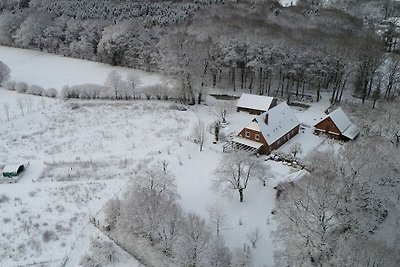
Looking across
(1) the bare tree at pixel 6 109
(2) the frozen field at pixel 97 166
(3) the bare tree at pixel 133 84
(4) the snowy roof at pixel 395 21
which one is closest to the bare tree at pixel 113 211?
(2) the frozen field at pixel 97 166

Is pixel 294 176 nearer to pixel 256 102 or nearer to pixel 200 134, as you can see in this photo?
pixel 200 134

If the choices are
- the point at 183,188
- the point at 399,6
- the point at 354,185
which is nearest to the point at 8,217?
the point at 183,188

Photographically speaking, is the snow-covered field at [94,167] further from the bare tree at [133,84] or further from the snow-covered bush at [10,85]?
the bare tree at [133,84]

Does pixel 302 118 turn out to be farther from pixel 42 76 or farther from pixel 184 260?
pixel 42 76

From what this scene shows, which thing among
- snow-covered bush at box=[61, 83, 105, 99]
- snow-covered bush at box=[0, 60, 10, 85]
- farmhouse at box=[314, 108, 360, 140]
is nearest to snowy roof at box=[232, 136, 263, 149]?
farmhouse at box=[314, 108, 360, 140]

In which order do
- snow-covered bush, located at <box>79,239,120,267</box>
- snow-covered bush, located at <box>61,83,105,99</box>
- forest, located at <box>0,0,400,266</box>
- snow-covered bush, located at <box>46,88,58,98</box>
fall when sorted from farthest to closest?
snow-covered bush, located at <box>46,88,58,98</box> < snow-covered bush, located at <box>61,83,105,99</box> < snow-covered bush, located at <box>79,239,120,267</box> < forest, located at <box>0,0,400,266</box>

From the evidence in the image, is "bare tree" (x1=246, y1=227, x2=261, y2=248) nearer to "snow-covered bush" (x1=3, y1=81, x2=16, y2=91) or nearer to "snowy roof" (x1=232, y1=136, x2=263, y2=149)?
Result: "snowy roof" (x1=232, y1=136, x2=263, y2=149)
